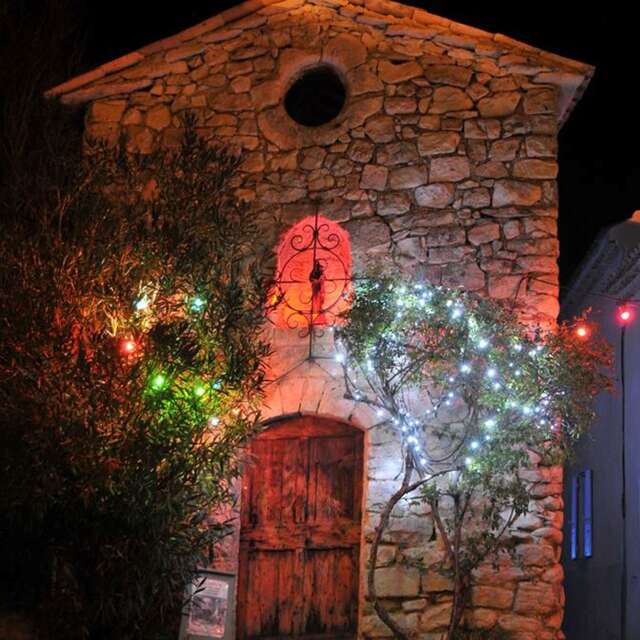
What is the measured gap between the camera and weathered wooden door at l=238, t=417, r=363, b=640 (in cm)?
950

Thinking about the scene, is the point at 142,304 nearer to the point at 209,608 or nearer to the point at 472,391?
the point at 209,608

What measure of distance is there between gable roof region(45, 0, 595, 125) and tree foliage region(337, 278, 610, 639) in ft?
8.22

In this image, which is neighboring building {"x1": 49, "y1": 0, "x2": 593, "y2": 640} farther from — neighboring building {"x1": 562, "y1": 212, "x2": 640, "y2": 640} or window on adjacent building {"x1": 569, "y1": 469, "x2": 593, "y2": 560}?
window on adjacent building {"x1": 569, "y1": 469, "x2": 593, "y2": 560}

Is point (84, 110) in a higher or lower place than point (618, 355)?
higher

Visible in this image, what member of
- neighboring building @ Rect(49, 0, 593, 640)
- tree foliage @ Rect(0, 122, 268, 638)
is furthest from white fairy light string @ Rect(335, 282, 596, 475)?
tree foliage @ Rect(0, 122, 268, 638)

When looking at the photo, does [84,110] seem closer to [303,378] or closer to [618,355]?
[303,378]

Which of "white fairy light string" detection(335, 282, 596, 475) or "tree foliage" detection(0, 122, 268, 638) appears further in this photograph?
"white fairy light string" detection(335, 282, 596, 475)

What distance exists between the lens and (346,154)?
10.2 m

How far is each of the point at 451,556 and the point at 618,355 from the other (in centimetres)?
662

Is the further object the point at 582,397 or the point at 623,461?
the point at 623,461

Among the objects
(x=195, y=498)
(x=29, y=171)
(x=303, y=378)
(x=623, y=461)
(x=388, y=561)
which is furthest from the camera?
(x=623, y=461)

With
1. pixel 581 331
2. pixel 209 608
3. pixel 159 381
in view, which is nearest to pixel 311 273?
pixel 159 381

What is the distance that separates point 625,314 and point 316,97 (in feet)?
17.0

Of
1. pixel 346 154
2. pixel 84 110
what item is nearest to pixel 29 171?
pixel 84 110
